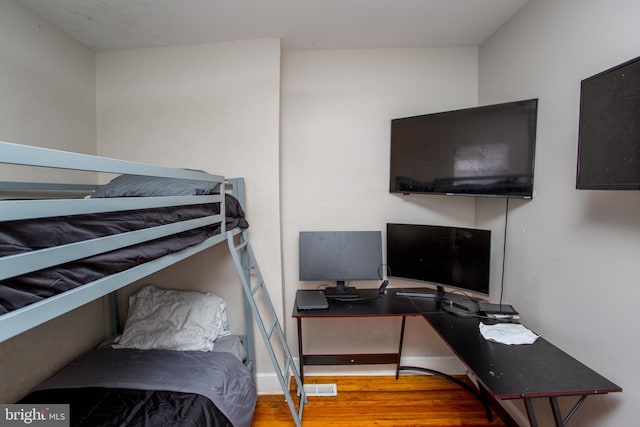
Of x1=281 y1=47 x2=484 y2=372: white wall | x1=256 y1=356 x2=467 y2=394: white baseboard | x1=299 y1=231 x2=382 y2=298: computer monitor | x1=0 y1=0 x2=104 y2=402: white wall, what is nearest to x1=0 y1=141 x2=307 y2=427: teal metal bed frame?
x1=0 y1=0 x2=104 y2=402: white wall

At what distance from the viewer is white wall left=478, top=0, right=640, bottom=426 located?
3.70 feet

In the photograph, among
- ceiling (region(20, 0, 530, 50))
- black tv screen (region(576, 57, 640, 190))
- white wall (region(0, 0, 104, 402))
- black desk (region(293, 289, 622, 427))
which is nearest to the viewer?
black tv screen (region(576, 57, 640, 190))

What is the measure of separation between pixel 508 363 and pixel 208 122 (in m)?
2.39

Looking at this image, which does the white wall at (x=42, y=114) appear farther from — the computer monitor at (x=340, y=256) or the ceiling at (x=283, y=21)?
the computer monitor at (x=340, y=256)

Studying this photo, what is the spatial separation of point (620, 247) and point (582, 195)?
0.29 m

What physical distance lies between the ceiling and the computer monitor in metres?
1.49

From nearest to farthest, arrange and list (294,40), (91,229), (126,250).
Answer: (91,229) < (126,250) < (294,40)

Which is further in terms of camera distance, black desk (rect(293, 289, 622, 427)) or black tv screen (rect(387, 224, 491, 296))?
black tv screen (rect(387, 224, 491, 296))

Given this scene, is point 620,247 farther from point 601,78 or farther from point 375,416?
point 375,416

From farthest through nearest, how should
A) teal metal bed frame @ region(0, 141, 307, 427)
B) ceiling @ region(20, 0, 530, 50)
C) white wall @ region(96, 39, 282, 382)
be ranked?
white wall @ region(96, 39, 282, 382), ceiling @ region(20, 0, 530, 50), teal metal bed frame @ region(0, 141, 307, 427)

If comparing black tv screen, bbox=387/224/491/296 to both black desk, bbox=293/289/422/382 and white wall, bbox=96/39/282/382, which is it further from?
white wall, bbox=96/39/282/382

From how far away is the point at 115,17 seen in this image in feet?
5.52

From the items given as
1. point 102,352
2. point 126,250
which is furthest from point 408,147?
point 102,352

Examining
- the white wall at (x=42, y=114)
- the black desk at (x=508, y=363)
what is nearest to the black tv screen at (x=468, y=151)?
the black desk at (x=508, y=363)
